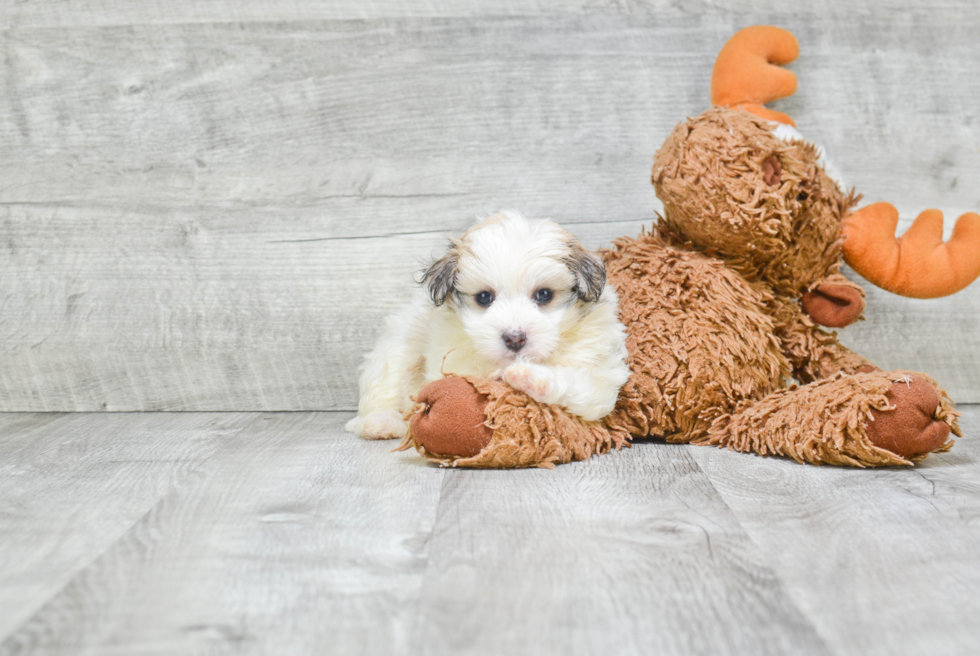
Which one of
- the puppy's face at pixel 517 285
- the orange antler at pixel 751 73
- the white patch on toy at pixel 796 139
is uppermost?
the orange antler at pixel 751 73

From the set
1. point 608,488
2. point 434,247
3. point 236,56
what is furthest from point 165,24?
point 608,488

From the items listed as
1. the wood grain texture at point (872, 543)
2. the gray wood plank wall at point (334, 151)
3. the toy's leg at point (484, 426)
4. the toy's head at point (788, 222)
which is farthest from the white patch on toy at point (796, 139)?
the toy's leg at point (484, 426)

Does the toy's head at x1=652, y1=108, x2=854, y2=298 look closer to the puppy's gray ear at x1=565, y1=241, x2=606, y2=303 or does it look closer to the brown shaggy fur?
the brown shaggy fur

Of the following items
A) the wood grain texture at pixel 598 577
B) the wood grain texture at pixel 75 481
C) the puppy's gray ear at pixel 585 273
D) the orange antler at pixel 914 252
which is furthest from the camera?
the orange antler at pixel 914 252

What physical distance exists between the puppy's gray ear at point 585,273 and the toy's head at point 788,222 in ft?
0.72

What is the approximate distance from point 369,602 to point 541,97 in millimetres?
1352

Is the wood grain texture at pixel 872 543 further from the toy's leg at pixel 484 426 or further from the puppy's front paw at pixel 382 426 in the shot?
the puppy's front paw at pixel 382 426

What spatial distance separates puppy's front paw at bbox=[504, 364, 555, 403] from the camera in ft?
4.25

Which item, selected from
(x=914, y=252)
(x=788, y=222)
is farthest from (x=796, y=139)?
(x=914, y=252)

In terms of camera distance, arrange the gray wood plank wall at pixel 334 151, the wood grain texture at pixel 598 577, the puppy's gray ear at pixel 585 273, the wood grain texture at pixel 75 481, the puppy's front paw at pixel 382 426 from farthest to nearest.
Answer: the gray wood plank wall at pixel 334 151 < the puppy's front paw at pixel 382 426 < the puppy's gray ear at pixel 585 273 < the wood grain texture at pixel 75 481 < the wood grain texture at pixel 598 577

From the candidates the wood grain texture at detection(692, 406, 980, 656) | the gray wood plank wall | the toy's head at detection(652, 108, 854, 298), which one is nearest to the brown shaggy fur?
the toy's head at detection(652, 108, 854, 298)

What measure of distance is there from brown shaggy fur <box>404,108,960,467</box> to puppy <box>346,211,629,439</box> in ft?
0.18

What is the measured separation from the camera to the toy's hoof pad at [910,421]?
1239mm

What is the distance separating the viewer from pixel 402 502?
115cm
